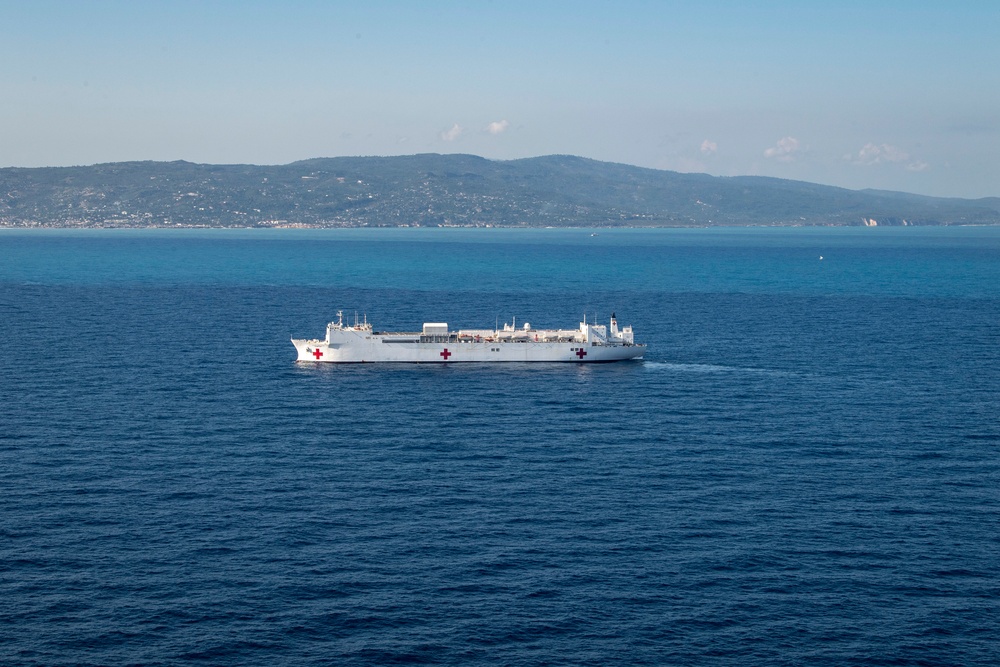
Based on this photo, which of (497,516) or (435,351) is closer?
(497,516)

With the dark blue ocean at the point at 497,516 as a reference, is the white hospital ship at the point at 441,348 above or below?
above

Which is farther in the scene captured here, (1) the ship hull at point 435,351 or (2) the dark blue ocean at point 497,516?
Result: (1) the ship hull at point 435,351

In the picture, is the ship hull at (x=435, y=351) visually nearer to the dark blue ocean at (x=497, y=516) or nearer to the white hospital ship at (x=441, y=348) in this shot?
the white hospital ship at (x=441, y=348)

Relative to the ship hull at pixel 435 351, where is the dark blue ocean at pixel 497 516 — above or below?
below

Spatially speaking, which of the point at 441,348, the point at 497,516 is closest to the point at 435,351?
the point at 441,348

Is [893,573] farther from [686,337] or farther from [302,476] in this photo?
[686,337]

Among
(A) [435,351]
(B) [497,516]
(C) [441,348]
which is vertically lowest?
(B) [497,516]

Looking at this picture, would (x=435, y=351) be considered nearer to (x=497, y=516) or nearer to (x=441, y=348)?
(x=441, y=348)

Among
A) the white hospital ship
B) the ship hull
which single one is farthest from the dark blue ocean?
the white hospital ship

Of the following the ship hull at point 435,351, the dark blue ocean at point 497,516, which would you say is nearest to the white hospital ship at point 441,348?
the ship hull at point 435,351
